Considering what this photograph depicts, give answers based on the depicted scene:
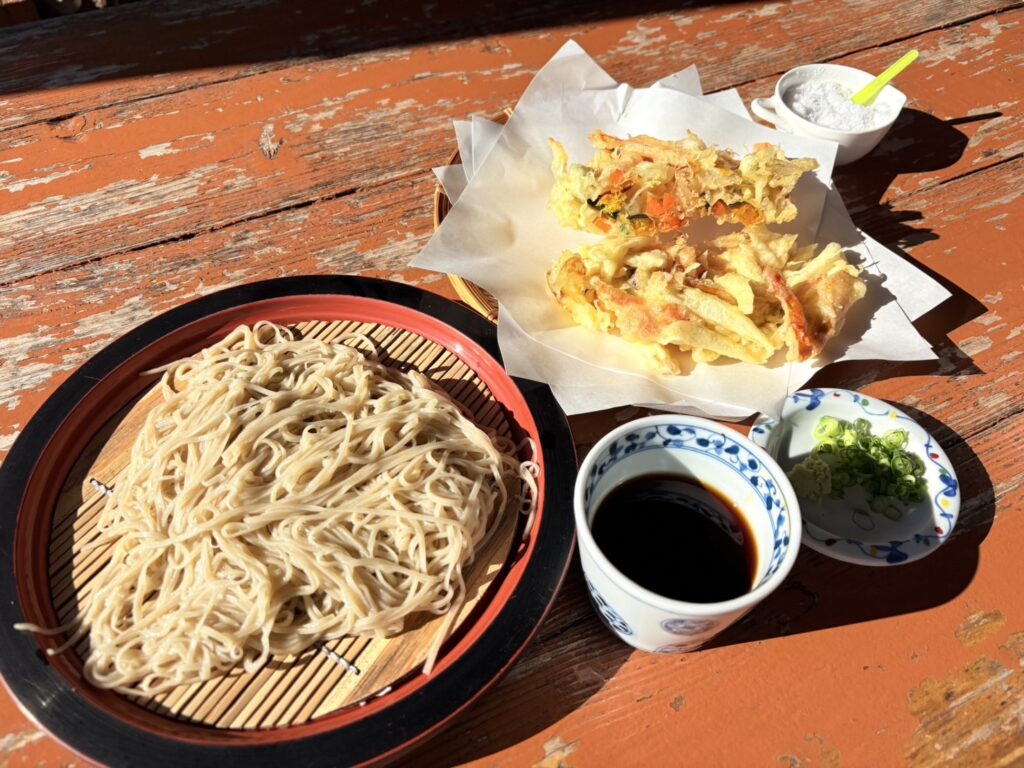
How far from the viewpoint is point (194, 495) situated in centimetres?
140

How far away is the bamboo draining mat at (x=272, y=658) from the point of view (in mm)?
1143

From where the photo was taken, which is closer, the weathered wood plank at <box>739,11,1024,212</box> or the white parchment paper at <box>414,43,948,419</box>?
the white parchment paper at <box>414,43,948,419</box>

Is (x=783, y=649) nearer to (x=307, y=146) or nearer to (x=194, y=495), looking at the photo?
(x=194, y=495)

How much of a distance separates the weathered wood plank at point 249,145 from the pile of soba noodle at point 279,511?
0.71 metres

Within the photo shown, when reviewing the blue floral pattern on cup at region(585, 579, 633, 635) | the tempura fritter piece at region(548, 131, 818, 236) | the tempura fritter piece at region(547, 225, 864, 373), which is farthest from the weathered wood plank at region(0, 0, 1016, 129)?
the blue floral pattern on cup at region(585, 579, 633, 635)

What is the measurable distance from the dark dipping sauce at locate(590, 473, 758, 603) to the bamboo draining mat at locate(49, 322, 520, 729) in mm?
249

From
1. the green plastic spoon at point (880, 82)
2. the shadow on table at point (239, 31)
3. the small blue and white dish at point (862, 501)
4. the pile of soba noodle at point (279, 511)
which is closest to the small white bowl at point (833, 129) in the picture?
the green plastic spoon at point (880, 82)

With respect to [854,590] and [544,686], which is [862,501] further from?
[544,686]

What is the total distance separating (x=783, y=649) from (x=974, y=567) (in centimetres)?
47

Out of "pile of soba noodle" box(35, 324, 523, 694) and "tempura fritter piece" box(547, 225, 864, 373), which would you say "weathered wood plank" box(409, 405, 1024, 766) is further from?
"tempura fritter piece" box(547, 225, 864, 373)

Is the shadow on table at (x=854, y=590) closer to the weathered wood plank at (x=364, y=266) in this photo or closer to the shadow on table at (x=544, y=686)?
the shadow on table at (x=544, y=686)

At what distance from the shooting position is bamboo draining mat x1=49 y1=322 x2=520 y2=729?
1.14m

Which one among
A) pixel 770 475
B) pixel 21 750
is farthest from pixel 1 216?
pixel 770 475

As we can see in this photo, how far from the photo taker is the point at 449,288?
1876mm
